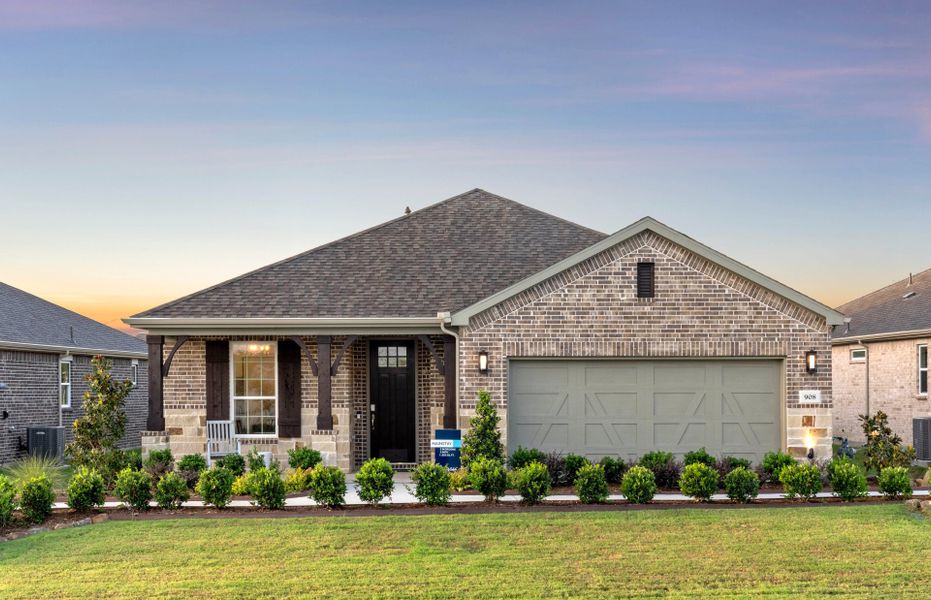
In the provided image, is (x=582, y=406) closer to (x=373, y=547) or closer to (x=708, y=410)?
(x=708, y=410)

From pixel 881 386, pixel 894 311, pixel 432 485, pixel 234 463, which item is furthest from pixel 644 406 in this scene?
pixel 894 311

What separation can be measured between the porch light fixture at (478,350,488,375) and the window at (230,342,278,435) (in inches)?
176

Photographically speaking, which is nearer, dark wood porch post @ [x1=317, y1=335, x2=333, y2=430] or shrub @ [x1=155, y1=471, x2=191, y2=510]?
shrub @ [x1=155, y1=471, x2=191, y2=510]

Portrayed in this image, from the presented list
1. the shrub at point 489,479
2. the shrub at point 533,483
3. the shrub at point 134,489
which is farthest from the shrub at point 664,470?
the shrub at point 134,489

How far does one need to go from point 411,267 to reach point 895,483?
10208mm

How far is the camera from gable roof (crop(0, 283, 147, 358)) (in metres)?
21.9

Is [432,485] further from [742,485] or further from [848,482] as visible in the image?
[848,482]

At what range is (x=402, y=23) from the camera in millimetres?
19312

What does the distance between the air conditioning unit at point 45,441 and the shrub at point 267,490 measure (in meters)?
10.9

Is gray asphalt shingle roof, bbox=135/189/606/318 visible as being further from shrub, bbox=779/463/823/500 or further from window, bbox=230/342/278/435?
shrub, bbox=779/463/823/500

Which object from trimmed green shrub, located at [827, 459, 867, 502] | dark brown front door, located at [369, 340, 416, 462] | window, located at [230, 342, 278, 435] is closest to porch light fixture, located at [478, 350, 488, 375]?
dark brown front door, located at [369, 340, 416, 462]

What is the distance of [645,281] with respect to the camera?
15.7 m

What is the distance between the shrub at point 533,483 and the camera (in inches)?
510

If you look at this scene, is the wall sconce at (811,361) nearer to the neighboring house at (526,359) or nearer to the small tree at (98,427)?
the neighboring house at (526,359)
